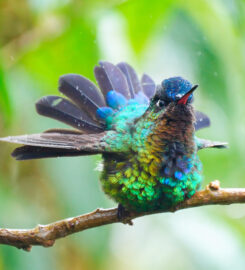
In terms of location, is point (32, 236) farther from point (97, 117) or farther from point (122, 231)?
point (122, 231)

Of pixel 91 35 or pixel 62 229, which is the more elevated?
pixel 91 35

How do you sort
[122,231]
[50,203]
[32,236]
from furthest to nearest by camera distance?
[122,231] → [50,203] → [32,236]

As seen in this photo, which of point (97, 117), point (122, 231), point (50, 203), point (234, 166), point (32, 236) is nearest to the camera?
point (32, 236)

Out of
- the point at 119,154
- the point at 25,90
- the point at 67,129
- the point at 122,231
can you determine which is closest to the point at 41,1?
the point at 25,90

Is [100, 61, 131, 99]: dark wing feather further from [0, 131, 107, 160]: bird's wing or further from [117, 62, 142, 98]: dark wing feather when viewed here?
Answer: [0, 131, 107, 160]: bird's wing

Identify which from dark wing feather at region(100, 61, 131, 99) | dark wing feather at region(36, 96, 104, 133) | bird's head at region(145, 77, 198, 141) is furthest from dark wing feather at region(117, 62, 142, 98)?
bird's head at region(145, 77, 198, 141)

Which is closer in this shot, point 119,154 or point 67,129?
point 119,154

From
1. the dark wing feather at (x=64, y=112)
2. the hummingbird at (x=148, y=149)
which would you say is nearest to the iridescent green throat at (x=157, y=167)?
the hummingbird at (x=148, y=149)
